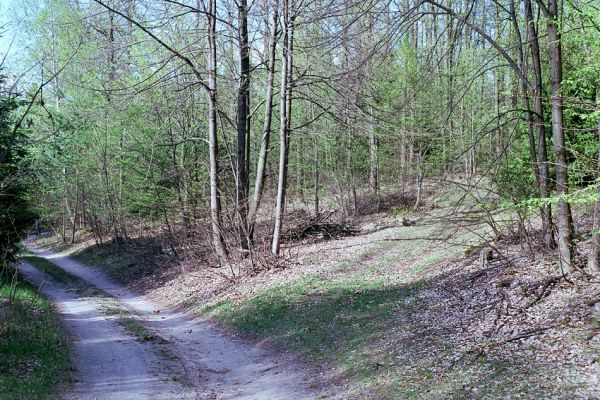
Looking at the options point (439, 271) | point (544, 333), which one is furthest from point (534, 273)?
point (439, 271)

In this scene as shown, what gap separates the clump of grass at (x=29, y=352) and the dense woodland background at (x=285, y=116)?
274 cm

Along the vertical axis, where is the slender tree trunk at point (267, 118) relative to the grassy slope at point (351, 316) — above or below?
above

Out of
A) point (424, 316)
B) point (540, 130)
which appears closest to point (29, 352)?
point (424, 316)

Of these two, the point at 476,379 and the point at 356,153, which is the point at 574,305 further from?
the point at 356,153

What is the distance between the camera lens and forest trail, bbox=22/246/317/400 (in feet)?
23.7

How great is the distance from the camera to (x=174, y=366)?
8562mm

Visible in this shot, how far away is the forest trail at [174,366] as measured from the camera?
284 inches

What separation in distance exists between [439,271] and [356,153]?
49.6ft

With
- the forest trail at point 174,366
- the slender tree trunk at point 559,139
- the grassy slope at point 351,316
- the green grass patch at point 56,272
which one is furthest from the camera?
the green grass patch at point 56,272

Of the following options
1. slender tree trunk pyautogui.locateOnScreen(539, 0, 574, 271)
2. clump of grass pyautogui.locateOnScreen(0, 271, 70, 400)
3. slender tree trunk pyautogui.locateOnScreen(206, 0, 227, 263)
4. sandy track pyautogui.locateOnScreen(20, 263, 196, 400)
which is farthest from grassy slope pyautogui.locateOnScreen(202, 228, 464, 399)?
clump of grass pyautogui.locateOnScreen(0, 271, 70, 400)

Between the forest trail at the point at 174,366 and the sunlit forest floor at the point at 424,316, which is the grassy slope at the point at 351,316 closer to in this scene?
the sunlit forest floor at the point at 424,316

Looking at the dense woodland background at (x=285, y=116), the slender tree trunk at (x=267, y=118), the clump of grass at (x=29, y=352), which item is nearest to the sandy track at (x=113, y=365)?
the clump of grass at (x=29, y=352)

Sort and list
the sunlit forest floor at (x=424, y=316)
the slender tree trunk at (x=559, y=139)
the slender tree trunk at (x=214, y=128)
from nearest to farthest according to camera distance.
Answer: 1. the sunlit forest floor at (x=424, y=316)
2. the slender tree trunk at (x=559, y=139)
3. the slender tree trunk at (x=214, y=128)

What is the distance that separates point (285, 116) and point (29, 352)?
971 cm
